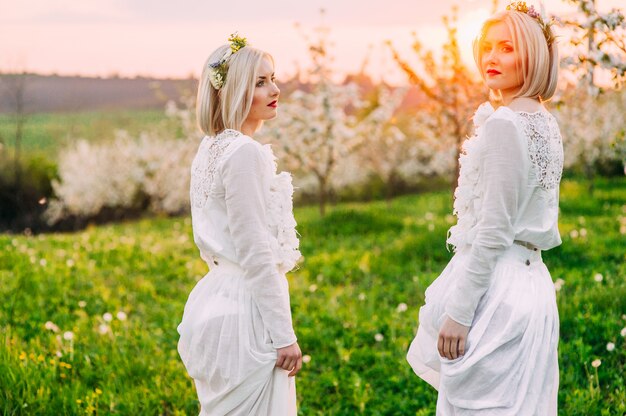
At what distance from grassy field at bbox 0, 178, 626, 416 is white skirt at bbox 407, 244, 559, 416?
180cm

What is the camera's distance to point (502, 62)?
2688 mm

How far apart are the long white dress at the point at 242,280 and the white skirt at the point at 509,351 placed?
29.6 inches

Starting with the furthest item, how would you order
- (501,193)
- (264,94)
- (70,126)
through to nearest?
(70,126) < (264,94) < (501,193)

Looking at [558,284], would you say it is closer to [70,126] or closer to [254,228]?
[254,228]

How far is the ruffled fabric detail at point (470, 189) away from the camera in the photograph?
266cm

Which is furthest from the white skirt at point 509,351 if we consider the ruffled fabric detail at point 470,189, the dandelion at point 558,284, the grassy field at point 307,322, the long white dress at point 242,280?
the dandelion at point 558,284

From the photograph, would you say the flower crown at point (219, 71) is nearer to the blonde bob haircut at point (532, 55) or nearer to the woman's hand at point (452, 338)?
the blonde bob haircut at point (532, 55)

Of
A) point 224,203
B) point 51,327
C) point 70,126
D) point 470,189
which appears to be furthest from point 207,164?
point 70,126

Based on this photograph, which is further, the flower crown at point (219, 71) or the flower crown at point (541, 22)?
the flower crown at point (219, 71)

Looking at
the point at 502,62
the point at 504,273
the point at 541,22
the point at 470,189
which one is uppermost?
the point at 541,22

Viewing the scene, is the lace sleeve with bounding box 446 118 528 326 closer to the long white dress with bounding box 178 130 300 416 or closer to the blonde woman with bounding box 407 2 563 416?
the blonde woman with bounding box 407 2 563 416

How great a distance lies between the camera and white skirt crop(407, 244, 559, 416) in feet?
8.61

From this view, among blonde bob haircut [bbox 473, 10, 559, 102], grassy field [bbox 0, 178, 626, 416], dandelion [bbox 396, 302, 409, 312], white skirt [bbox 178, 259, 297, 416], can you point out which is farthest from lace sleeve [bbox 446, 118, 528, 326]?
dandelion [bbox 396, 302, 409, 312]

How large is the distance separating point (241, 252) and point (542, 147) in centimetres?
133
